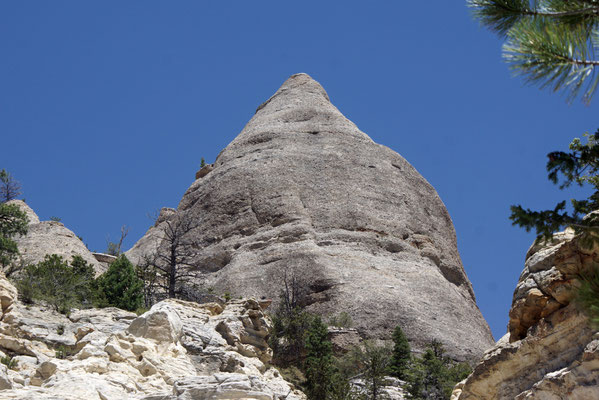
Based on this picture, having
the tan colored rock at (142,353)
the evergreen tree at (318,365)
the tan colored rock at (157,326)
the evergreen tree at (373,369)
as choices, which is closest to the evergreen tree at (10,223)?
the evergreen tree at (318,365)

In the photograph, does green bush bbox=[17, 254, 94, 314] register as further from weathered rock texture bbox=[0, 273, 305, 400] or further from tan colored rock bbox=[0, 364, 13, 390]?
tan colored rock bbox=[0, 364, 13, 390]

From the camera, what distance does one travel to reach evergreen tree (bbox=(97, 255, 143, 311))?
109ft

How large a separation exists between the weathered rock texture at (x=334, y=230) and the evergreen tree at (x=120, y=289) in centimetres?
1241

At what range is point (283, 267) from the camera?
51094 mm

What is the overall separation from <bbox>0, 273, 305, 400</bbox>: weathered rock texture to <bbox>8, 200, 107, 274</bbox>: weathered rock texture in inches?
810

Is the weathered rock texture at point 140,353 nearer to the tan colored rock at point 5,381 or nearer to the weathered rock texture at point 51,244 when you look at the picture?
the tan colored rock at point 5,381

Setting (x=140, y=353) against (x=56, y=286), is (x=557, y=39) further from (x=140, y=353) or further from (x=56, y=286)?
(x=56, y=286)

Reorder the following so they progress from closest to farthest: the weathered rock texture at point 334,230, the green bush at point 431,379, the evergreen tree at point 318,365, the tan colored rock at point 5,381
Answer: the tan colored rock at point 5,381 → the evergreen tree at point 318,365 → the green bush at point 431,379 → the weathered rock texture at point 334,230

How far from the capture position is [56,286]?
3044 centimetres

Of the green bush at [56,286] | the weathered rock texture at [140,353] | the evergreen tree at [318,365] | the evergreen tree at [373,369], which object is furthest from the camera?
the evergreen tree at [373,369]

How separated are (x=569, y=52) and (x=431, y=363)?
21450mm

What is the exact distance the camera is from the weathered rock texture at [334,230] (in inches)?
1866

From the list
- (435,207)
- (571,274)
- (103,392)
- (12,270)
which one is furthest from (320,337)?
(435,207)

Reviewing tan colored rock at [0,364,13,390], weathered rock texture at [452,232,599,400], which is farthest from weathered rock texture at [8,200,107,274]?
weathered rock texture at [452,232,599,400]
